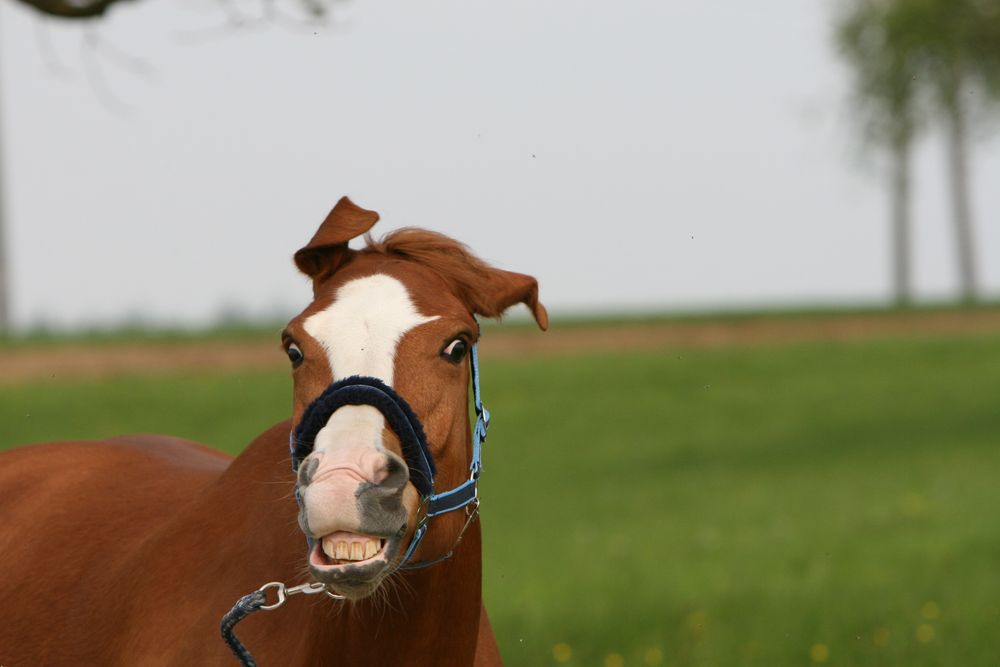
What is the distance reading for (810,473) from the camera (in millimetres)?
20797

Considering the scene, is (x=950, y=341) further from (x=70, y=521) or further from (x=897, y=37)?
(x=70, y=521)

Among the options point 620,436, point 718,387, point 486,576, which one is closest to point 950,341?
point 718,387

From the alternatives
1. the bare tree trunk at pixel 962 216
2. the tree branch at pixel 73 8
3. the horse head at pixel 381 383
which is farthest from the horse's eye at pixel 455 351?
the bare tree trunk at pixel 962 216

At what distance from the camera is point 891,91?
27219 millimetres

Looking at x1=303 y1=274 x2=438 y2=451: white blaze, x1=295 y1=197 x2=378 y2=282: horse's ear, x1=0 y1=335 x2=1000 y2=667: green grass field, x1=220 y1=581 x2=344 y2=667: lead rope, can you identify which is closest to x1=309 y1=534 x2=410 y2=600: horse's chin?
x1=303 y1=274 x2=438 y2=451: white blaze

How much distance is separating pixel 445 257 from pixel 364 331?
511 mm

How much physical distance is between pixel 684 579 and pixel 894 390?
1632 centimetres

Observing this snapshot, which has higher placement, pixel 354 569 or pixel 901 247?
pixel 901 247

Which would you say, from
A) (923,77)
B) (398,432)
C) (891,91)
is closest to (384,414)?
(398,432)

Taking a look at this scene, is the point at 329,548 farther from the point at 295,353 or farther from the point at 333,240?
the point at 333,240

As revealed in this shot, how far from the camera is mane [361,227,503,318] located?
4.17 metres

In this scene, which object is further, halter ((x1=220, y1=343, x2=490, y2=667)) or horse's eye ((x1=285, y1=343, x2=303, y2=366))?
horse's eye ((x1=285, y1=343, x2=303, y2=366))

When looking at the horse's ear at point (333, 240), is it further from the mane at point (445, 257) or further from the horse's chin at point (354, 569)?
the horse's chin at point (354, 569)

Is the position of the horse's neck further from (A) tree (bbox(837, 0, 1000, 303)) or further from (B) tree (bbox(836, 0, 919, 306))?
(B) tree (bbox(836, 0, 919, 306))
